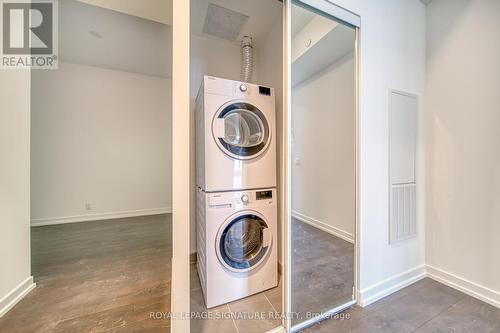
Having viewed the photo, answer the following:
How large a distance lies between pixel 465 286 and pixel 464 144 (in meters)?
1.25

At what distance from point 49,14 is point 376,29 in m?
3.39

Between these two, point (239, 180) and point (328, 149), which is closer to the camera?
point (239, 180)

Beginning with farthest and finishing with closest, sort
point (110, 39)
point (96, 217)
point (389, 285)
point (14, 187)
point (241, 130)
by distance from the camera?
1. point (96, 217)
2. point (110, 39)
3. point (241, 130)
4. point (389, 285)
5. point (14, 187)

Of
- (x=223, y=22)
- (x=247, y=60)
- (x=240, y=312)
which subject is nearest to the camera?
(x=240, y=312)

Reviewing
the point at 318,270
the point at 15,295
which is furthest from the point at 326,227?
the point at 15,295

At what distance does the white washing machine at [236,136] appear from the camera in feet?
4.79

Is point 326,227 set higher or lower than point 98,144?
lower

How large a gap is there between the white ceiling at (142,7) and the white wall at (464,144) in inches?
104

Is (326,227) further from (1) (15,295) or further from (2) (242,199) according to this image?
(1) (15,295)

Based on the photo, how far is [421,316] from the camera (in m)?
1.39

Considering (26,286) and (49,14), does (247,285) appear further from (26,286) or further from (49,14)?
(49,14)

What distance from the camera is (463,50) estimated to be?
1651 millimetres

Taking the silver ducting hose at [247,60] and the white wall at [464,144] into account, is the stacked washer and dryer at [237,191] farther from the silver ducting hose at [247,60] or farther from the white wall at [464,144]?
the white wall at [464,144]

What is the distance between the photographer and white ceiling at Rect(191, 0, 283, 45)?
1689 millimetres
